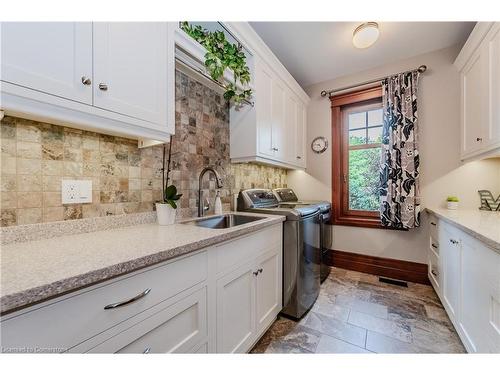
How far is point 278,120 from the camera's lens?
2266 mm

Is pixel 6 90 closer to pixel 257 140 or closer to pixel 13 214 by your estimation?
pixel 13 214

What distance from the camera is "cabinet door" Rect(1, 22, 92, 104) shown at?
Answer: 2.19ft

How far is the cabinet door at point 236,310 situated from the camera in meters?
1.06

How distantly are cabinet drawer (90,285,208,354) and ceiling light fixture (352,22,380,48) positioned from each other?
235 centimetres

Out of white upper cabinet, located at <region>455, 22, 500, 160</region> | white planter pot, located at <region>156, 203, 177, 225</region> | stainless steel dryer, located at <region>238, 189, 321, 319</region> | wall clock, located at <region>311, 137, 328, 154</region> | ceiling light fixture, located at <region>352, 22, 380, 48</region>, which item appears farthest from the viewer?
wall clock, located at <region>311, 137, 328, 154</region>

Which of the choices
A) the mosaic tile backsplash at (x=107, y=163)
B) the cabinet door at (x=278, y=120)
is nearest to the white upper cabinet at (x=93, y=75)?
the mosaic tile backsplash at (x=107, y=163)

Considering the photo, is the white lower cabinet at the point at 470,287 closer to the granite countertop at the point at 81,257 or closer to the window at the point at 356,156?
the window at the point at 356,156

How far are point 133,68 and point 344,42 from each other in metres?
2.13

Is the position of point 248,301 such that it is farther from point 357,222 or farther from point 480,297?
point 357,222

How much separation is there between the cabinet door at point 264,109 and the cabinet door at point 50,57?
1.33m

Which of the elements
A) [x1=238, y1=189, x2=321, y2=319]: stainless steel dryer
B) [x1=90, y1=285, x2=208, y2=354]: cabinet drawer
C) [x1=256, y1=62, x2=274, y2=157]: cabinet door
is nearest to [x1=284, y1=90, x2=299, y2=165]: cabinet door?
[x1=256, y1=62, x2=274, y2=157]: cabinet door

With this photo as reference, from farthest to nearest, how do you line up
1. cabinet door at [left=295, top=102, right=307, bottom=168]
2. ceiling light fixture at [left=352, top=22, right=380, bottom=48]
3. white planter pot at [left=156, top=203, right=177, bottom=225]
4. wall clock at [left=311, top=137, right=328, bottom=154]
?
1. wall clock at [left=311, top=137, right=328, bottom=154]
2. cabinet door at [left=295, top=102, right=307, bottom=168]
3. ceiling light fixture at [left=352, top=22, right=380, bottom=48]
4. white planter pot at [left=156, top=203, right=177, bottom=225]

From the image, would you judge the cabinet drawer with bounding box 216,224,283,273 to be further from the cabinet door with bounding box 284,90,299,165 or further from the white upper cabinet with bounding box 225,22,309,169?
the cabinet door with bounding box 284,90,299,165

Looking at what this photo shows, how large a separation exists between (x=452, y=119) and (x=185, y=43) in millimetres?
2762
